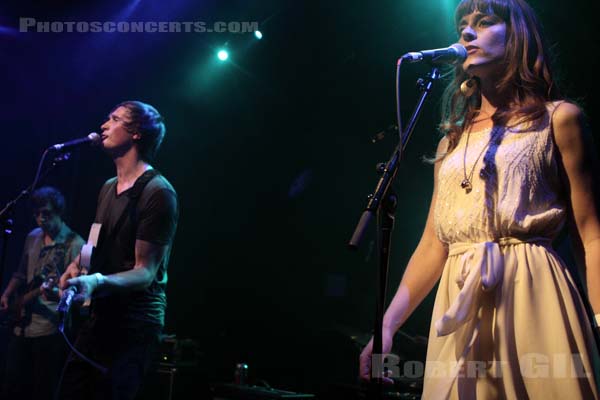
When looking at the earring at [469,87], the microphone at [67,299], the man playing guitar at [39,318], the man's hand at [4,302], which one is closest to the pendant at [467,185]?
the earring at [469,87]

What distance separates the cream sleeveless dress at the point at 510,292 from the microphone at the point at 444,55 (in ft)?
0.87

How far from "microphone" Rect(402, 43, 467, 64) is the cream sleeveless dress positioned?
265 millimetres

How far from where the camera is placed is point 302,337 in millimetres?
6270

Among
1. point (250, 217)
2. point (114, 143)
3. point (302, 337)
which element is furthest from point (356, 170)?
point (114, 143)

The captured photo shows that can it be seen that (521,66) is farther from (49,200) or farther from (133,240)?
(49,200)

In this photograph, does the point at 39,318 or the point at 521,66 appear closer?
the point at 521,66

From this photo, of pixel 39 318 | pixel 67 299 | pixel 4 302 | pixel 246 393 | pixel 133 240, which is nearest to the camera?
pixel 67 299

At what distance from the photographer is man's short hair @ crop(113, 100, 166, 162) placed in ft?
11.6

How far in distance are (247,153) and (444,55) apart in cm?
513

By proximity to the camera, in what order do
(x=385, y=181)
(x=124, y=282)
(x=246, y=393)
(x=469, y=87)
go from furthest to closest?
(x=246, y=393) < (x=124, y=282) < (x=469, y=87) < (x=385, y=181)

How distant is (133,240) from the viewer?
3.09 m

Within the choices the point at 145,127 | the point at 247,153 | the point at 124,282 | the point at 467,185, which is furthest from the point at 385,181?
the point at 247,153

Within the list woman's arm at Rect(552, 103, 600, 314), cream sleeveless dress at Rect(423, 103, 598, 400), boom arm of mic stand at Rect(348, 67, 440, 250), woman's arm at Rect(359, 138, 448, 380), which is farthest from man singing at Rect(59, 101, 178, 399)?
woman's arm at Rect(552, 103, 600, 314)

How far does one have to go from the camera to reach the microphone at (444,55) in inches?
71.0
